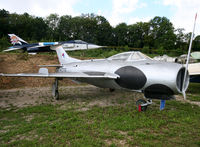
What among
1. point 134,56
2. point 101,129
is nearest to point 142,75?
point 134,56

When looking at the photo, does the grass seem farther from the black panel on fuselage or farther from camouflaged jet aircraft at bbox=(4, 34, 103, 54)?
camouflaged jet aircraft at bbox=(4, 34, 103, 54)

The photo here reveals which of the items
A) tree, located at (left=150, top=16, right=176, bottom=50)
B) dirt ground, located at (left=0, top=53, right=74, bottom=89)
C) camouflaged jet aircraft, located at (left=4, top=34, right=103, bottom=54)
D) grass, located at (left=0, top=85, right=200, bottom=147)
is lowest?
grass, located at (left=0, top=85, right=200, bottom=147)

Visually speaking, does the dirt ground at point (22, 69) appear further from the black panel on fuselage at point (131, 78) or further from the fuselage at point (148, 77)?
the black panel on fuselage at point (131, 78)

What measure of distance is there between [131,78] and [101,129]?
2.13 m

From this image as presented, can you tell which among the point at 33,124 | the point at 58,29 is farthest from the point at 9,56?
the point at 58,29

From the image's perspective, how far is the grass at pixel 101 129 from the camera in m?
2.98

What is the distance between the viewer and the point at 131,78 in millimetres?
4871

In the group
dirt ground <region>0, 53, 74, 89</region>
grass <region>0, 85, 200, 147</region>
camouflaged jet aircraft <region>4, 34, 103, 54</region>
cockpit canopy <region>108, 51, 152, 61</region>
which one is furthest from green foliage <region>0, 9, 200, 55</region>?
grass <region>0, 85, 200, 147</region>

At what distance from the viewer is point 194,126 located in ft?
12.4

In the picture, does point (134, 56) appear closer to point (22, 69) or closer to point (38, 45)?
point (22, 69)

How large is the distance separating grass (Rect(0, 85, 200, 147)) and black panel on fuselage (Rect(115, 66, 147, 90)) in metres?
0.92

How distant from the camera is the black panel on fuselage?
183 inches

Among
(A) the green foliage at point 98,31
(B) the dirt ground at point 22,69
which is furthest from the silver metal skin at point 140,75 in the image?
(A) the green foliage at point 98,31

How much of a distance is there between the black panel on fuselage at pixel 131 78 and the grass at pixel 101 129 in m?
0.92
